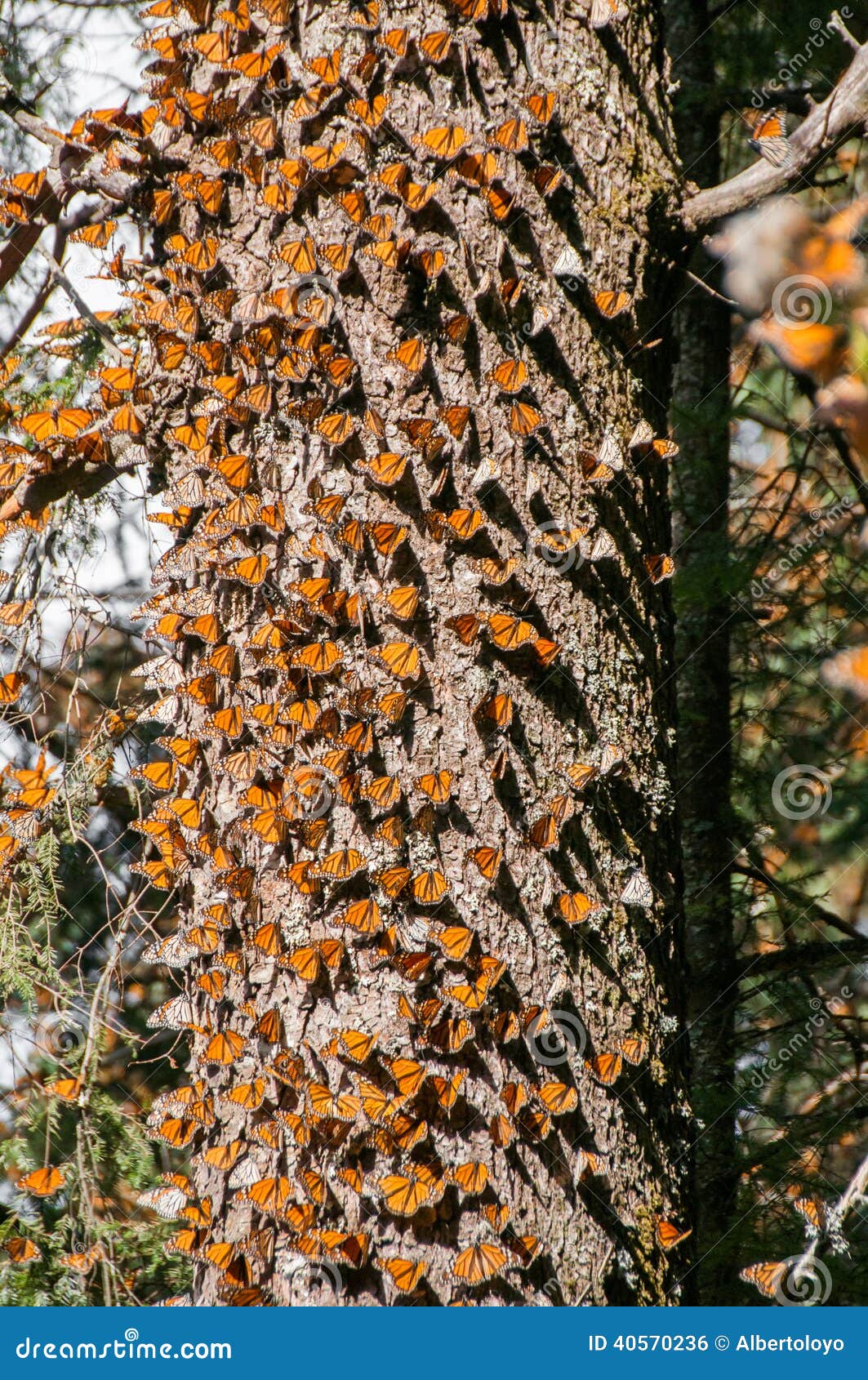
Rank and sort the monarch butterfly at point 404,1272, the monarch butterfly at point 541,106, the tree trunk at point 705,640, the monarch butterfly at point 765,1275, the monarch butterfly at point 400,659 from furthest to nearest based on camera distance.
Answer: the tree trunk at point 705,640, the monarch butterfly at point 765,1275, the monarch butterfly at point 541,106, the monarch butterfly at point 400,659, the monarch butterfly at point 404,1272

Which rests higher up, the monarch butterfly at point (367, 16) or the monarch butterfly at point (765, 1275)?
the monarch butterfly at point (367, 16)

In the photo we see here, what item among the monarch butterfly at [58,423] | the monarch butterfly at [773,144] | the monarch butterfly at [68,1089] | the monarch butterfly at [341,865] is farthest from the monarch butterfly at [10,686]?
the monarch butterfly at [773,144]

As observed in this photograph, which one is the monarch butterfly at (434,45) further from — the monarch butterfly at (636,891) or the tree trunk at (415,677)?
the monarch butterfly at (636,891)

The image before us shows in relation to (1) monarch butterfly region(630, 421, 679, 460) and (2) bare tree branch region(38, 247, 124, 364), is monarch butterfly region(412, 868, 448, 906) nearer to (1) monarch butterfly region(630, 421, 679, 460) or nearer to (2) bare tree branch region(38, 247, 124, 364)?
(1) monarch butterfly region(630, 421, 679, 460)

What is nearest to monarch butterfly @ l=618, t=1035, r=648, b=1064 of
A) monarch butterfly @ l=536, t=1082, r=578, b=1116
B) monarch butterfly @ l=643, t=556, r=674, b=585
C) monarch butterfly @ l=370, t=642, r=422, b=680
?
monarch butterfly @ l=536, t=1082, r=578, b=1116

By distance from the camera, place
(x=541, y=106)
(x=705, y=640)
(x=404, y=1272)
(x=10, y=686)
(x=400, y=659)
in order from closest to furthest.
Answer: (x=404, y=1272)
(x=400, y=659)
(x=541, y=106)
(x=10, y=686)
(x=705, y=640)

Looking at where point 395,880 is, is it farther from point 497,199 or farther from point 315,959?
point 497,199

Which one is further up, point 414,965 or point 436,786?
point 436,786

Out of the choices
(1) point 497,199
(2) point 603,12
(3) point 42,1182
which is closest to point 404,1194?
(3) point 42,1182
